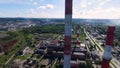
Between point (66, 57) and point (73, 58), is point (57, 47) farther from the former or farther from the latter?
point (66, 57)

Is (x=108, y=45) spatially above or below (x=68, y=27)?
below

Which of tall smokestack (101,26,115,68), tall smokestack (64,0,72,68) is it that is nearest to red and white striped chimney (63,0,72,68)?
tall smokestack (64,0,72,68)

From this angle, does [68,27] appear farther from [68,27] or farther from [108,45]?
[108,45]

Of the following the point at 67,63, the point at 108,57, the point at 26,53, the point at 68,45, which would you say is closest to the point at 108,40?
the point at 108,57

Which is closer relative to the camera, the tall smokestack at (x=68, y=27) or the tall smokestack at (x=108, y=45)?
the tall smokestack at (x=108, y=45)

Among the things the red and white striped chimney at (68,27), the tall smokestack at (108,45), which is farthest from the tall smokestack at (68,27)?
the tall smokestack at (108,45)

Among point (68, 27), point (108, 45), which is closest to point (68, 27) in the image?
point (68, 27)

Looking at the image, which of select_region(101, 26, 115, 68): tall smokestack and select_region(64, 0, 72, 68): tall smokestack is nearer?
select_region(101, 26, 115, 68): tall smokestack

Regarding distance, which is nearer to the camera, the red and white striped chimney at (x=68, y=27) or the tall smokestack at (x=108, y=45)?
the tall smokestack at (x=108, y=45)

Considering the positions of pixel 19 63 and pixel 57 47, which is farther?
pixel 57 47

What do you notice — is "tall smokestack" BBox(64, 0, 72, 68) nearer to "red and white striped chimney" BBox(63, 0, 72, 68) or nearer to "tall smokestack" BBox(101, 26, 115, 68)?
"red and white striped chimney" BBox(63, 0, 72, 68)

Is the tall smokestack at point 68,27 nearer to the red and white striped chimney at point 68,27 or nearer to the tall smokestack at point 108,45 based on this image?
the red and white striped chimney at point 68,27
